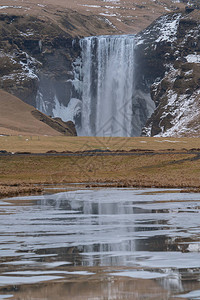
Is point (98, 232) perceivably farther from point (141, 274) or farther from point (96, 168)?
point (96, 168)

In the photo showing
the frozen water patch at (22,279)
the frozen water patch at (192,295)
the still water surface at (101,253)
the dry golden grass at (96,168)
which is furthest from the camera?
the dry golden grass at (96,168)

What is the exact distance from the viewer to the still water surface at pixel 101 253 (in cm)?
1444

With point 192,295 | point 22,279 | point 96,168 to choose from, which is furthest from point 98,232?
point 96,168

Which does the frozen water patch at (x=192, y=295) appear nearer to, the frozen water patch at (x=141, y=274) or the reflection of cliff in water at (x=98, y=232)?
the frozen water patch at (x=141, y=274)

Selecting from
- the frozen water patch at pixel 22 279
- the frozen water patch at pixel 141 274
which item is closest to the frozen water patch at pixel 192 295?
the frozen water patch at pixel 141 274

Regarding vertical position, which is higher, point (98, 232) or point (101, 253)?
point (98, 232)

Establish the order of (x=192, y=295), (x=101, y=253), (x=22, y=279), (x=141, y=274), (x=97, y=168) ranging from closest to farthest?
1. (x=192, y=295)
2. (x=22, y=279)
3. (x=141, y=274)
4. (x=101, y=253)
5. (x=97, y=168)

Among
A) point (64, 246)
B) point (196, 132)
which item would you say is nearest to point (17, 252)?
point (64, 246)

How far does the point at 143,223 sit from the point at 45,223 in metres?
4.61

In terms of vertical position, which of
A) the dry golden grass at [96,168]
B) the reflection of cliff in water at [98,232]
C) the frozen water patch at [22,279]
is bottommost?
the frozen water patch at [22,279]

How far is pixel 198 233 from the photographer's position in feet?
78.0

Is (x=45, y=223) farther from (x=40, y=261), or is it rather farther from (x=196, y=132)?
(x=196, y=132)

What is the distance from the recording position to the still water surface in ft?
47.4

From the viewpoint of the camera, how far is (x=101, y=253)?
65.4 feet
